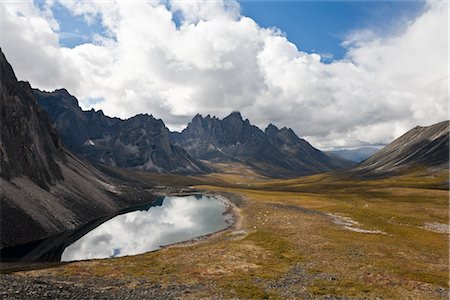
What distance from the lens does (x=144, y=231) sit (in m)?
93.6

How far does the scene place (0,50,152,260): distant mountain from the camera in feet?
247

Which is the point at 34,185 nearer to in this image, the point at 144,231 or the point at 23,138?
the point at 23,138

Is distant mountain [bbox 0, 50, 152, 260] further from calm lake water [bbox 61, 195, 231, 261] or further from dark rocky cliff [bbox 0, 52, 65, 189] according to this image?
calm lake water [bbox 61, 195, 231, 261]

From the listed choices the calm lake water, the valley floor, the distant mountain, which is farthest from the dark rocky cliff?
the valley floor

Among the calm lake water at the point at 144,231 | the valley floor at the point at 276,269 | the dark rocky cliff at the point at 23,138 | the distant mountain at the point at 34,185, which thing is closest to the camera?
the valley floor at the point at 276,269

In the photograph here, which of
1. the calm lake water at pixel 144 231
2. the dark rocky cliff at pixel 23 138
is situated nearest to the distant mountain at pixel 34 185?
the dark rocky cliff at pixel 23 138

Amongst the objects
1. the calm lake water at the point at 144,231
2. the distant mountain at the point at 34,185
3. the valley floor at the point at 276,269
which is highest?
the distant mountain at the point at 34,185

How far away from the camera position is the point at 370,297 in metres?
38.2

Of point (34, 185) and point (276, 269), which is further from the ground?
point (34, 185)

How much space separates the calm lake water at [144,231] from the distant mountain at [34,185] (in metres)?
8.23

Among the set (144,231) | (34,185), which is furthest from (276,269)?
(34,185)

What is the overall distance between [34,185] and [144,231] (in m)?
32.6

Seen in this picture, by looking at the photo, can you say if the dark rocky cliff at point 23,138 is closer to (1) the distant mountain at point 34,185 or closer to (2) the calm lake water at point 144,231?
(1) the distant mountain at point 34,185

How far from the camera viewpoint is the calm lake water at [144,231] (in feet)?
230
